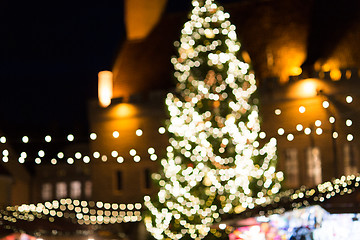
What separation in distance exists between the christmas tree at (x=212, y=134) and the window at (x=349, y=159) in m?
4.22

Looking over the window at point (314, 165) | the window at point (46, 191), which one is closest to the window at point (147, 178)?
the window at point (314, 165)

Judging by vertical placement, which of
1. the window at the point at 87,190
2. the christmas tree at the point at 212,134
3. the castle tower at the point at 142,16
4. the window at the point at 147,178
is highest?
the castle tower at the point at 142,16

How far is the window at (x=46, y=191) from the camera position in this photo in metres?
28.5

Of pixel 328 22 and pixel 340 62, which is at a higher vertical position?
pixel 328 22

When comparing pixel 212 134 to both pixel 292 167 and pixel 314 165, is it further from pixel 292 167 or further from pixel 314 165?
pixel 292 167

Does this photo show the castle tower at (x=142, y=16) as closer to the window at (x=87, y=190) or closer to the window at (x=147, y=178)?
the window at (x=147, y=178)

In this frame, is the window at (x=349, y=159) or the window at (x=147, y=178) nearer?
the window at (x=349, y=159)

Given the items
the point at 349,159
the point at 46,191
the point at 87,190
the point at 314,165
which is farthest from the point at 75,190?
the point at 349,159

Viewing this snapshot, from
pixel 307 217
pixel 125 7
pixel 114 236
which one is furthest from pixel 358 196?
pixel 125 7

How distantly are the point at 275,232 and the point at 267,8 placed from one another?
40.6 feet

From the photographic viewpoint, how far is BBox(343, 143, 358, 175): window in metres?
18.8

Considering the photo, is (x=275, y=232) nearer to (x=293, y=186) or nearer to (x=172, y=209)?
(x=172, y=209)

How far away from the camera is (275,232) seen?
444 inches

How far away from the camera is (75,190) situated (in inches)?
1137
